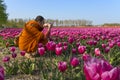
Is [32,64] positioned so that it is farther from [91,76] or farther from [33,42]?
[91,76]

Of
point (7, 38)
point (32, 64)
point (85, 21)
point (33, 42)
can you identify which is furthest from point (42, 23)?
point (85, 21)

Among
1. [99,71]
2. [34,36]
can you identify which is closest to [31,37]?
[34,36]

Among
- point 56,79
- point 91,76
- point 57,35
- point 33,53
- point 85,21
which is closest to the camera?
point 91,76

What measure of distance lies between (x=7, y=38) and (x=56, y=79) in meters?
8.71

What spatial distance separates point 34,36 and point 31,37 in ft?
0.53

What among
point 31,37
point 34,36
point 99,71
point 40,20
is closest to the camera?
point 99,71

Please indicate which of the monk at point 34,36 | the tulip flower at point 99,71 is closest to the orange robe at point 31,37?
the monk at point 34,36

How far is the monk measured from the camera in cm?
868

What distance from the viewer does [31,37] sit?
9.02m

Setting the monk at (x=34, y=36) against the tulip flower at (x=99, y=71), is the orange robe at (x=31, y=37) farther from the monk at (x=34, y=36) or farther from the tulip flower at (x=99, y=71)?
the tulip flower at (x=99, y=71)

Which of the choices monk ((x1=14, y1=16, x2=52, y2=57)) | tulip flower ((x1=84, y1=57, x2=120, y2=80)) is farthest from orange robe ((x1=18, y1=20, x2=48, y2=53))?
tulip flower ((x1=84, y1=57, x2=120, y2=80))

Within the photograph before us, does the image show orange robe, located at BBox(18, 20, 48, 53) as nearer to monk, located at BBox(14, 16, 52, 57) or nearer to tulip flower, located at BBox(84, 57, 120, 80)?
monk, located at BBox(14, 16, 52, 57)

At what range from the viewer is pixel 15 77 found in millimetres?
5805

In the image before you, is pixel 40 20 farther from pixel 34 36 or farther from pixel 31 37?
pixel 31 37
